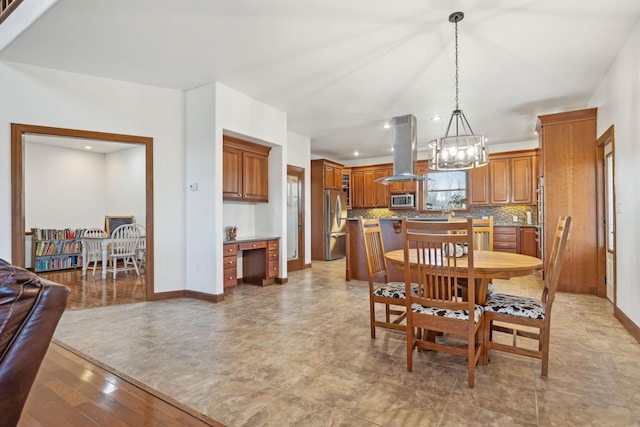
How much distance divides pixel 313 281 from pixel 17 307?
181 inches

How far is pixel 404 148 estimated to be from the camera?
5.18 m

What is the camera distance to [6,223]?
11.1 feet

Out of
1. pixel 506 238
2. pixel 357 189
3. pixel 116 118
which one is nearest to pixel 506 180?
pixel 506 238

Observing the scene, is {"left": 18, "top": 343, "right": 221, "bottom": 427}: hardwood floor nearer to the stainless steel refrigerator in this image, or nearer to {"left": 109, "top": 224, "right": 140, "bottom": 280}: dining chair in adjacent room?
{"left": 109, "top": 224, "right": 140, "bottom": 280}: dining chair in adjacent room

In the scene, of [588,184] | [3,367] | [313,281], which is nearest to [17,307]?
[3,367]

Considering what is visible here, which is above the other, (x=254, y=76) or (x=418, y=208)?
(x=254, y=76)

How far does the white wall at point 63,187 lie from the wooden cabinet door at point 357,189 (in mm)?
6112

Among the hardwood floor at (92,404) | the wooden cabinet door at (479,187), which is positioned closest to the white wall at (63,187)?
the hardwood floor at (92,404)

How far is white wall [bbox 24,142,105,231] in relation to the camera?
6656mm

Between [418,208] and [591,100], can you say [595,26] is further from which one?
[418,208]

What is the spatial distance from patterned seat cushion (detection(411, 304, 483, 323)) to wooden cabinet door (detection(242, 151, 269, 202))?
11.4 feet

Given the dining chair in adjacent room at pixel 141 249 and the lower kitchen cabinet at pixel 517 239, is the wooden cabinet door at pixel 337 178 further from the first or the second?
the dining chair in adjacent room at pixel 141 249

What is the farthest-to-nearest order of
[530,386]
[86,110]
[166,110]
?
[166,110] < [86,110] < [530,386]

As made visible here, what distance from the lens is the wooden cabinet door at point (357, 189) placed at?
8742 millimetres
